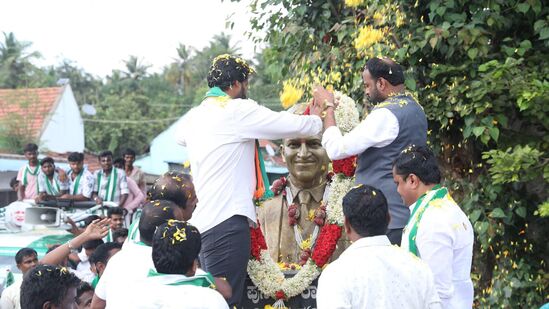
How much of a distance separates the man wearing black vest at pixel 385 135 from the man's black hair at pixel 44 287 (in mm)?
1856

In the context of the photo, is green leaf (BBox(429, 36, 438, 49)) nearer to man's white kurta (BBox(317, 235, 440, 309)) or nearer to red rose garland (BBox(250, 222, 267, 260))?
red rose garland (BBox(250, 222, 267, 260))

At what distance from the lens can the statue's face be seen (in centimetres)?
668

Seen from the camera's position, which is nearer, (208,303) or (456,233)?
(208,303)

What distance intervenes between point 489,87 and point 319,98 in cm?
210

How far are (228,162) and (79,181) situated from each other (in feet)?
24.1

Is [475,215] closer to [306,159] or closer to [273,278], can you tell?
[306,159]

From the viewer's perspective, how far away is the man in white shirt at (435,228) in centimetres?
465

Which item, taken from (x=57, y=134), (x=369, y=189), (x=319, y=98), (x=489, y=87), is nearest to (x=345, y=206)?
(x=369, y=189)

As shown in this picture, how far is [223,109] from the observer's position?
550 centimetres

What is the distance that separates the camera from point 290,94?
27.2ft

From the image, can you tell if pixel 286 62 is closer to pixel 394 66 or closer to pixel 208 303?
pixel 394 66

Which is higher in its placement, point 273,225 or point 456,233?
point 456,233

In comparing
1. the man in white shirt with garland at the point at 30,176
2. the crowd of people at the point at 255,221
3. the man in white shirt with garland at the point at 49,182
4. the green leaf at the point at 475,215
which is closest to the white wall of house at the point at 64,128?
the man in white shirt with garland at the point at 30,176

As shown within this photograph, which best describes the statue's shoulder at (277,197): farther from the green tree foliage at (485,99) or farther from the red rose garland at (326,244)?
the green tree foliage at (485,99)
